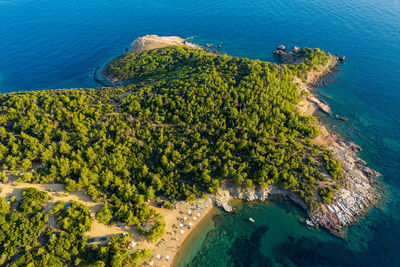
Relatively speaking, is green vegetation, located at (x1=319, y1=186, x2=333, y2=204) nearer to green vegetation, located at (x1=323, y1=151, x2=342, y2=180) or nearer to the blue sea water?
green vegetation, located at (x1=323, y1=151, x2=342, y2=180)

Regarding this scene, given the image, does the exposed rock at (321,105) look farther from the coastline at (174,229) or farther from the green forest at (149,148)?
the coastline at (174,229)

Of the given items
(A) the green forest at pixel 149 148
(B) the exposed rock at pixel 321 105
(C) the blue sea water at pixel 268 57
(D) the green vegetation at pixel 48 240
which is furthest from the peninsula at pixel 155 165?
(B) the exposed rock at pixel 321 105

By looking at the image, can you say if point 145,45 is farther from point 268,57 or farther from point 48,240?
point 48,240

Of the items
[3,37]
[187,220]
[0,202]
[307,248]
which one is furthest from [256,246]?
[3,37]

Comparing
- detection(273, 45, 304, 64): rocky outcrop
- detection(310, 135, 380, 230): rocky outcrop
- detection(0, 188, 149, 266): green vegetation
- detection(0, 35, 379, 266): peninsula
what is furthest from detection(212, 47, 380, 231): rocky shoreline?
detection(273, 45, 304, 64): rocky outcrop

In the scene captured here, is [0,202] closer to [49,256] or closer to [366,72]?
[49,256]
